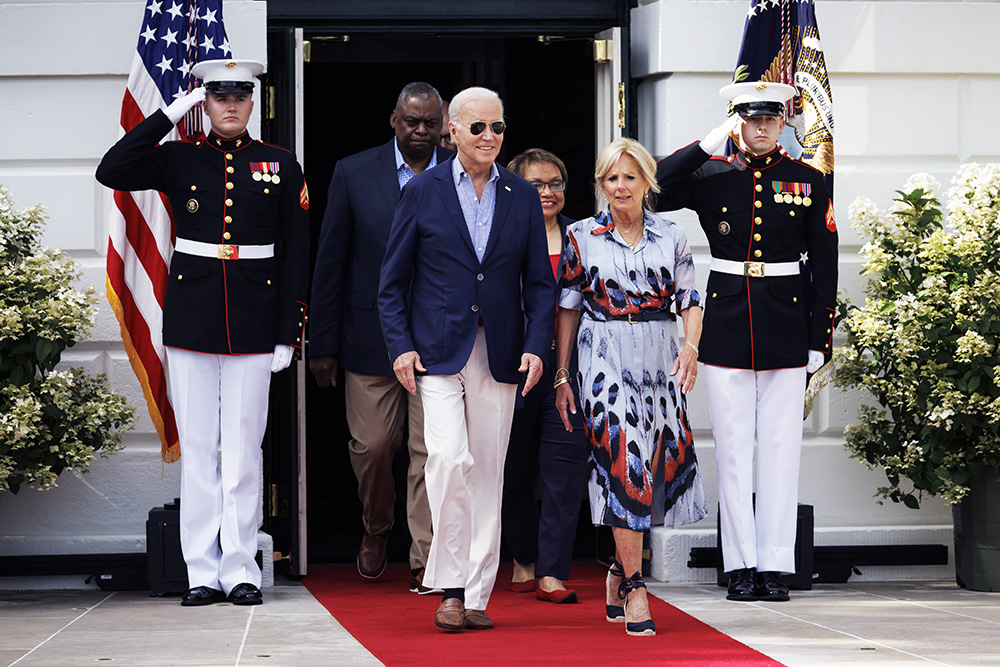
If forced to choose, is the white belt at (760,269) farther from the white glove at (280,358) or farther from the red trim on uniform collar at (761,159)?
the white glove at (280,358)

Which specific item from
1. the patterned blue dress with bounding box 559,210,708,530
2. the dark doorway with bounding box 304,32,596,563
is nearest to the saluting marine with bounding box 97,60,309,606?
the patterned blue dress with bounding box 559,210,708,530

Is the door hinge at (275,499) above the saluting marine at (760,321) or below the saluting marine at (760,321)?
below

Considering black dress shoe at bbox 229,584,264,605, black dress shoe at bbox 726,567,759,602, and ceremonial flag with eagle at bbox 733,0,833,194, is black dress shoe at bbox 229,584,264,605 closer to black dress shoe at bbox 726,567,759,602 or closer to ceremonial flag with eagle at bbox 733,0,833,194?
black dress shoe at bbox 726,567,759,602

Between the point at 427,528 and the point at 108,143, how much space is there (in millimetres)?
2287

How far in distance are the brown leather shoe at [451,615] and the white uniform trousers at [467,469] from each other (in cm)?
6

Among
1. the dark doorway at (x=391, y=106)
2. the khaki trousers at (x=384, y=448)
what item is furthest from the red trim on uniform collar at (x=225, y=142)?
the dark doorway at (x=391, y=106)

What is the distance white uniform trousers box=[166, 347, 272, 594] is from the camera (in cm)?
634

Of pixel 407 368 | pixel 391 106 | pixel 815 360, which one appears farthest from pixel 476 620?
pixel 391 106

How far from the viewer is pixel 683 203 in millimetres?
6562

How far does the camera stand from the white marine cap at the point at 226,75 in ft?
20.6

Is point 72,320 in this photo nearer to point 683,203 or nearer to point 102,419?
point 102,419

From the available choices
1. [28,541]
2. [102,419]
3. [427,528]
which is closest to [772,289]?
[427,528]

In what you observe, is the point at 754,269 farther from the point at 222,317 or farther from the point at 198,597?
the point at 198,597

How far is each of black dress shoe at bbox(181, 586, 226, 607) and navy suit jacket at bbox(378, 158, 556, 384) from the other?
1541 millimetres
